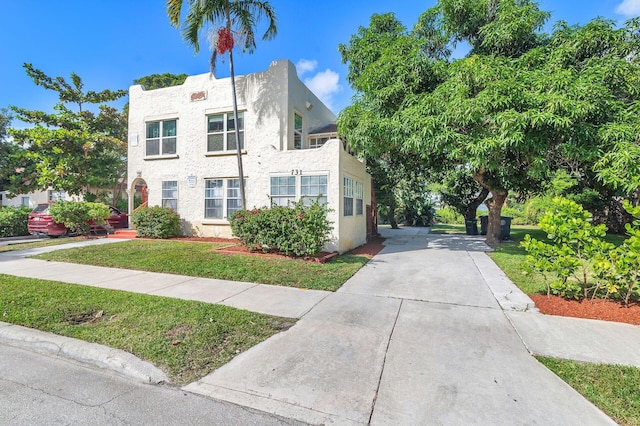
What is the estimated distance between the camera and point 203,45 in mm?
12625

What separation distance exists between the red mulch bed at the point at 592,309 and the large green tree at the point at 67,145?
68.9ft

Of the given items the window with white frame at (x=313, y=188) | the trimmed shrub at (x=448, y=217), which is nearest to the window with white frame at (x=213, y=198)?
the window with white frame at (x=313, y=188)

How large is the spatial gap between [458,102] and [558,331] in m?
6.36

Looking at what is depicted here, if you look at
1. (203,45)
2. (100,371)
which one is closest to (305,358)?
(100,371)

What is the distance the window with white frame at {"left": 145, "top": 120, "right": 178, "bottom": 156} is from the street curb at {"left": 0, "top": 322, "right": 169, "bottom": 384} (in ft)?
37.1

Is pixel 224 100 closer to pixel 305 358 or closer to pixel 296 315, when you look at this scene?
pixel 296 315

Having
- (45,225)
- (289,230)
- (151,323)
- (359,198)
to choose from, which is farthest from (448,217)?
(151,323)

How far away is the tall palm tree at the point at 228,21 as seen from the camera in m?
11.8

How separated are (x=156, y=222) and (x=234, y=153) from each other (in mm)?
4340

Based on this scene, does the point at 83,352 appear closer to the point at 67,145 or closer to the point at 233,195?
the point at 233,195

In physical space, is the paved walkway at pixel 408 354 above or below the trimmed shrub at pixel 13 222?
below

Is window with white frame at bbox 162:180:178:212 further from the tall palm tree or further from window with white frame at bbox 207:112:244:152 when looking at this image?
the tall palm tree

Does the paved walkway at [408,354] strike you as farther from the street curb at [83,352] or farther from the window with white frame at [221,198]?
the window with white frame at [221,198]

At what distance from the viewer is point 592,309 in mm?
5160
